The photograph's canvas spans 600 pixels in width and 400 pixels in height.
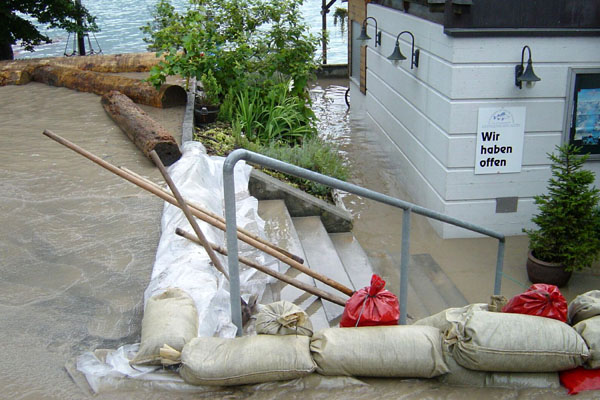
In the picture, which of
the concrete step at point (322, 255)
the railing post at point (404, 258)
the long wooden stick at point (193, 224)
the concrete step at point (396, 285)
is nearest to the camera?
the railing post at point (404, 258)

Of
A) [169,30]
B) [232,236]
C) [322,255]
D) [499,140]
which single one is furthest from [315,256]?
[169,30]

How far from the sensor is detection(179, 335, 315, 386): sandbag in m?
3.10

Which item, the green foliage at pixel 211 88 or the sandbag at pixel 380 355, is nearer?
the sandbag at pixel 380 355

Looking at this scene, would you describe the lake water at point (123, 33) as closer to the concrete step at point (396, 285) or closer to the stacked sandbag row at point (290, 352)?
the concrete step at point (396, 285)

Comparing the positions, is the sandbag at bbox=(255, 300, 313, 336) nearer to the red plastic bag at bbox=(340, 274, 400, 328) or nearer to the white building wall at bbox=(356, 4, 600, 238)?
the red plastic bag at bbox=(340, 274, 400, 328)

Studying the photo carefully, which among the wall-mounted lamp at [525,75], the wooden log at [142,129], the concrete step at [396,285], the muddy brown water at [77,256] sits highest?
the wall-mounted lamp at [525,75]

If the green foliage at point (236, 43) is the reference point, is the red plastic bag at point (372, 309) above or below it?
below

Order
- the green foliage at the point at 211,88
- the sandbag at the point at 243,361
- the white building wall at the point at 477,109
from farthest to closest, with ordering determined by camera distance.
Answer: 1. the green foliage at the point at 211,88
2. the white building wall at the point at 477,109
3. the sandbag at the point at 243,361

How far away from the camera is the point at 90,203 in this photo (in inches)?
228

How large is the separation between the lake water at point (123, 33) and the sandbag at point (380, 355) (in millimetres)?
17847

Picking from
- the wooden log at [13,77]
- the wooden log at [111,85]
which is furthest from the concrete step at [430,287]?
the wooden log at [13,77]

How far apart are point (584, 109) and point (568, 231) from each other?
1737 mm

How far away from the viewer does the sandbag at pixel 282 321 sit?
3.33 metres

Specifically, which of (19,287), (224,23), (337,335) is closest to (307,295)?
(337,335)
